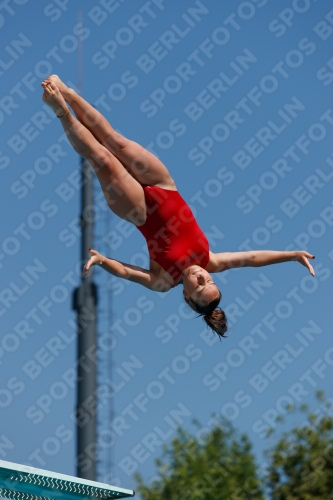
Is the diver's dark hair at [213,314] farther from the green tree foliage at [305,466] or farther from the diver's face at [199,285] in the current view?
the green tree foliage at [305,466]

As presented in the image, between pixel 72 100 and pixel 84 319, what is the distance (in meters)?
15.0

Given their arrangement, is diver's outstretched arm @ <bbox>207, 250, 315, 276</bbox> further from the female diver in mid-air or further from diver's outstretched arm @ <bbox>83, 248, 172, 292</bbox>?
diver's outstretched arm @ <bbox>83, 248, 172, 292</bbox>

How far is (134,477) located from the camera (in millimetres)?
Answer: 33500

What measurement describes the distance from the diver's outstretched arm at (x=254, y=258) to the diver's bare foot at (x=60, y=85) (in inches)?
86.1

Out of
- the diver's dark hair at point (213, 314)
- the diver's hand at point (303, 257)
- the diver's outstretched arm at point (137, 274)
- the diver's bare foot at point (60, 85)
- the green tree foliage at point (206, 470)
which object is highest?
the diver's hand at point (303, 257)

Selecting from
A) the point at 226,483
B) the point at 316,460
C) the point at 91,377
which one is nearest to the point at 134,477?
the point at 226,483

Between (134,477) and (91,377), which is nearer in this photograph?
(91,377)

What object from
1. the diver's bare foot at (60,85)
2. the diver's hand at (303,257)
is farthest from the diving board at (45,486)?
the diver's bare foot at (60,85)

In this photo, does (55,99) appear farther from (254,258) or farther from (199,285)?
(254,258)

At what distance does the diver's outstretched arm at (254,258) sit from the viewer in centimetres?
818

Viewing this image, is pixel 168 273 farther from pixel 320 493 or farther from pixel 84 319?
pixel 320 493

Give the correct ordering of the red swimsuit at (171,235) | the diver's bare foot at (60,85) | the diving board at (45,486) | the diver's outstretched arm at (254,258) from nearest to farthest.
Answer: the diver's bare foot at (60,85)
the red swimsuit at (171,235)
the diver's outstretched arm at (254,258)
the diving board at (45,486)

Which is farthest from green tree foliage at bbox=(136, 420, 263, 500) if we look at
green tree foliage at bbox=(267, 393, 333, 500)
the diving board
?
the diving board

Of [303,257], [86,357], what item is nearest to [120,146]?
[303,257]
